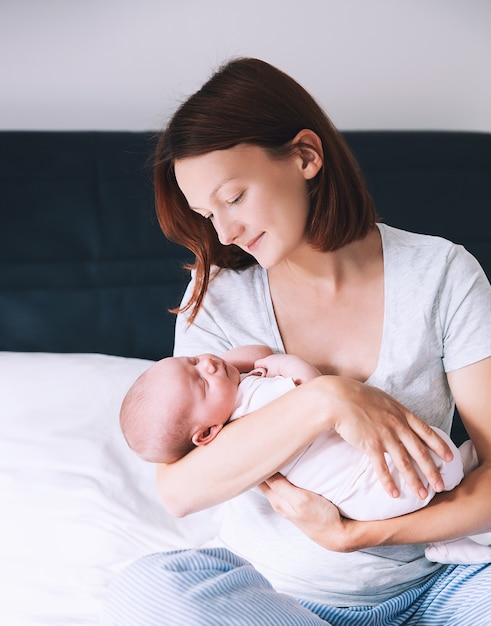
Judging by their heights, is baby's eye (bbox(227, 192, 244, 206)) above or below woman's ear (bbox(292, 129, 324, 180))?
below

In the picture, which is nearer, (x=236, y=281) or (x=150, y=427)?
(x=150, y=427)

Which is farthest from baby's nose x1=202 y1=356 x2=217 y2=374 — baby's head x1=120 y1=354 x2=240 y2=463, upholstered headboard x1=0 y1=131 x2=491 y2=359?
upholstered headboard x1=0 y1=131 x2=491 y2=359

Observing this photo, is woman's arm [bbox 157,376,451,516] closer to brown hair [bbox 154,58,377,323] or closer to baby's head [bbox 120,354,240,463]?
baby's head [bbox 120,354,240,463]

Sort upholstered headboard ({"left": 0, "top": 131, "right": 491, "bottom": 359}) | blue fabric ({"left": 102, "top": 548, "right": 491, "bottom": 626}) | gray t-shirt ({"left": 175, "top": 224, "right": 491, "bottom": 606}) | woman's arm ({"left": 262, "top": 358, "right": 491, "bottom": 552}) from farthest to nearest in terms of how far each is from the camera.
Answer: upholstered headboard ({"left": 0, "top": 131, "right": 491, "bottom": 359}) → gray t-shirt ({"left": 175, "top": 224, "right": 491, "bottom": 606}) → woman's arm ({"left": 262, "top": 358, "right": 491, "bottom": 552}) → blue fabric ({"left": 102, "top": 548, "right": 491, "bottom": 626})

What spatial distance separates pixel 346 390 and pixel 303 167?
42cm

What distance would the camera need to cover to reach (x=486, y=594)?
4.21 ft

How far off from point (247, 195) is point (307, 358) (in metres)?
0.33

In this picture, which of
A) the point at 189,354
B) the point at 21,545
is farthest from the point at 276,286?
the point at 21,545

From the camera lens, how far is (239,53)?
2256mm

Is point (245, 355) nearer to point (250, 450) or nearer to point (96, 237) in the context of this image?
point (250, 450)

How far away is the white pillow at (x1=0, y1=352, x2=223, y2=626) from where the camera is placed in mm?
1501

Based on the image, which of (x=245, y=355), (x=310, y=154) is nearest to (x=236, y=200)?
(x=310, y=154)

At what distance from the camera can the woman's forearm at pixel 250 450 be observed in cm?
121

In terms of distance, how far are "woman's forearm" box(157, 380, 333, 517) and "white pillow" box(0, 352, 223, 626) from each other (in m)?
0.32
